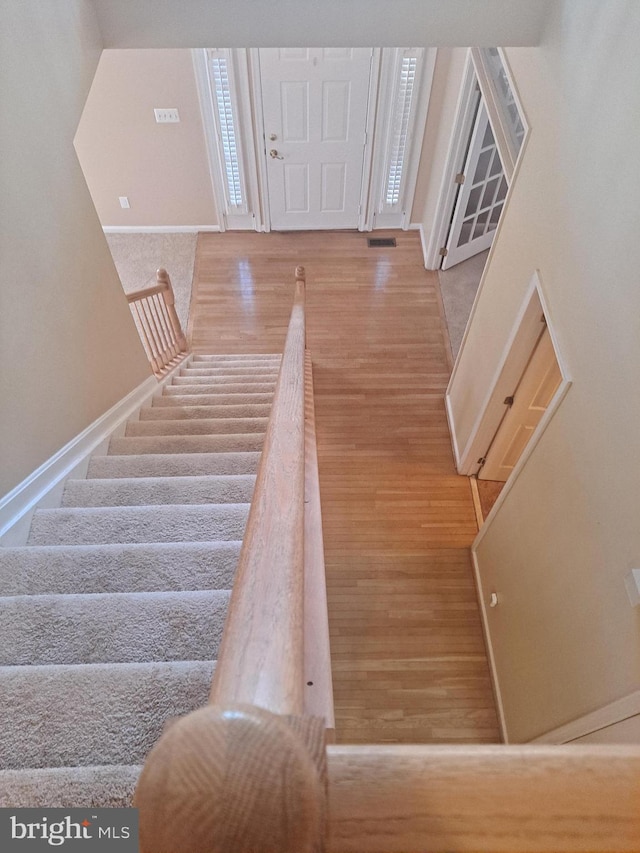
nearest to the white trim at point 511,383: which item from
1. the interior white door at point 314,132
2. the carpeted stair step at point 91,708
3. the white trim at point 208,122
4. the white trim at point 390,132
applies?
the carpeted stair step at point 91,708

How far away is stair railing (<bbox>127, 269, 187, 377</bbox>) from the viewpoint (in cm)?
334

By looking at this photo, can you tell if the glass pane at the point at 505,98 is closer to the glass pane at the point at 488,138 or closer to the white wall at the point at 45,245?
the glass pane at the point at 488,138

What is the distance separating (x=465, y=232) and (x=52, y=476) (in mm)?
4158

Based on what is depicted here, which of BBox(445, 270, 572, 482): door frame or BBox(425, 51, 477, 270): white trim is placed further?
BBox(425, 51, 477, 270): white trim

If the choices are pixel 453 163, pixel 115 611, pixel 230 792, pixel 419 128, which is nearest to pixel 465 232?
pixel 453 163

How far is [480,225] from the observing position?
4.68 metres

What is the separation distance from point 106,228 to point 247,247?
5.10 feet

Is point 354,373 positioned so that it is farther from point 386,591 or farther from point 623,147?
point 623,147

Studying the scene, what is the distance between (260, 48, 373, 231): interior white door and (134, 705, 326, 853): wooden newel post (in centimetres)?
486

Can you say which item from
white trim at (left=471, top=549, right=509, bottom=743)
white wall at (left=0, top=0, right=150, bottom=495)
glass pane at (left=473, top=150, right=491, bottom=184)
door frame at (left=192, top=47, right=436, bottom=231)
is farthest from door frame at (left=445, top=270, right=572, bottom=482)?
door frame at (left=192, top=47, right=436, bottom=231)

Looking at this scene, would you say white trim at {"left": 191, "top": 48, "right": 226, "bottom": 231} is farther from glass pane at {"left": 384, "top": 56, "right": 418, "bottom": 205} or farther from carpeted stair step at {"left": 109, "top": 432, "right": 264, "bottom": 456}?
carpeted stair step at {"left": 109, "top": 432, "right": 264, "bottom": 456}

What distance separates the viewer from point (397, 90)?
4.24m

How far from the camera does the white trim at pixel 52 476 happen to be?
1.68 metres

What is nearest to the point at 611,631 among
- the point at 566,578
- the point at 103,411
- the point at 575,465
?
the point at 566,578
